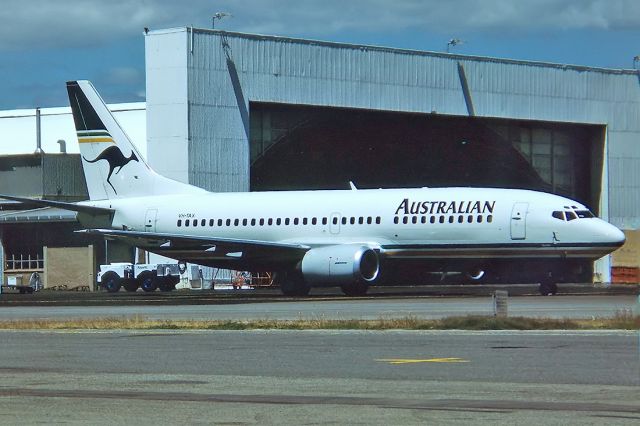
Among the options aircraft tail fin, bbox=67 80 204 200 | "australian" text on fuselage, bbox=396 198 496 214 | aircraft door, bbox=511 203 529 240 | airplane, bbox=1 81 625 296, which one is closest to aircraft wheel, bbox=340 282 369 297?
airplane, bbox=1 81 625 296

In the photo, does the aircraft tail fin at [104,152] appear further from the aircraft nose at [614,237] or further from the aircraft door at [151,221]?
the aircraft nose at [614,237]

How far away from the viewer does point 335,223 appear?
47.6 metres

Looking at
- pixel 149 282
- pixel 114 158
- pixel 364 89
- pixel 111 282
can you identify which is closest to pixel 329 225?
pixel 114 158

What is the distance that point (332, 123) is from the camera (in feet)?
224

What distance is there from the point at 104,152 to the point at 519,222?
19368mm

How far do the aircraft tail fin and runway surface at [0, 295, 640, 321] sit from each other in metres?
13.2

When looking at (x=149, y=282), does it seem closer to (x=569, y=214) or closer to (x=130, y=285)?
(x=130, y=285)

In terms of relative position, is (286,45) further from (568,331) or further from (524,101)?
(568,331)

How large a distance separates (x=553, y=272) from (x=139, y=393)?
29839 mm

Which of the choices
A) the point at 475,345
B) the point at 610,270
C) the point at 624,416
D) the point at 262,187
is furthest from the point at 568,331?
the point at 610,270

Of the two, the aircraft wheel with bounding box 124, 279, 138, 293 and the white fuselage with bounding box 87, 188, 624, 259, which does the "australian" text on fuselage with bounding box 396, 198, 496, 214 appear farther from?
the aircraft wheel with bounding box 124, 279, 138, 293

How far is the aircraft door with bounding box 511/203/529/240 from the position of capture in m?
43.5

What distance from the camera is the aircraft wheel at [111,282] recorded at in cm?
6181

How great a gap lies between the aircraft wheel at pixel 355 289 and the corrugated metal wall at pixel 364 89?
15.3 m
